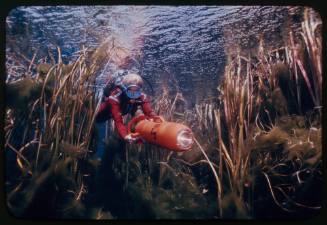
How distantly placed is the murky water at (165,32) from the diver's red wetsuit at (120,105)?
0.15 meters

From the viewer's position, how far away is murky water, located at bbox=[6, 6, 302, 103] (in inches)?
84.4

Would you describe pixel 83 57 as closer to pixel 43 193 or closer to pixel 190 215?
pixel 43 193

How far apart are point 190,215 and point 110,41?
111cm

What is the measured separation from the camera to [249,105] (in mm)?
2148

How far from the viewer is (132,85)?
214cm

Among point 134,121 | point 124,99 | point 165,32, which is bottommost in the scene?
point 134,121

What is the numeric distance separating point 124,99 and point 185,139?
0.42 m

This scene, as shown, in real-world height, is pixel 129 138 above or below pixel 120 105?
below

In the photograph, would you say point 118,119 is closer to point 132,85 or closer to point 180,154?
point 132,85

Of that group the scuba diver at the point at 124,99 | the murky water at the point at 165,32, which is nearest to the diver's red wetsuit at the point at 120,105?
the scuba diver at the point at 124,99

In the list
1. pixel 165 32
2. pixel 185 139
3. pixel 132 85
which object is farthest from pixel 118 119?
pixel 165 32

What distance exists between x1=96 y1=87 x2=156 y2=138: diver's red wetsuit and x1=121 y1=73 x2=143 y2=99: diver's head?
0.02 metres
